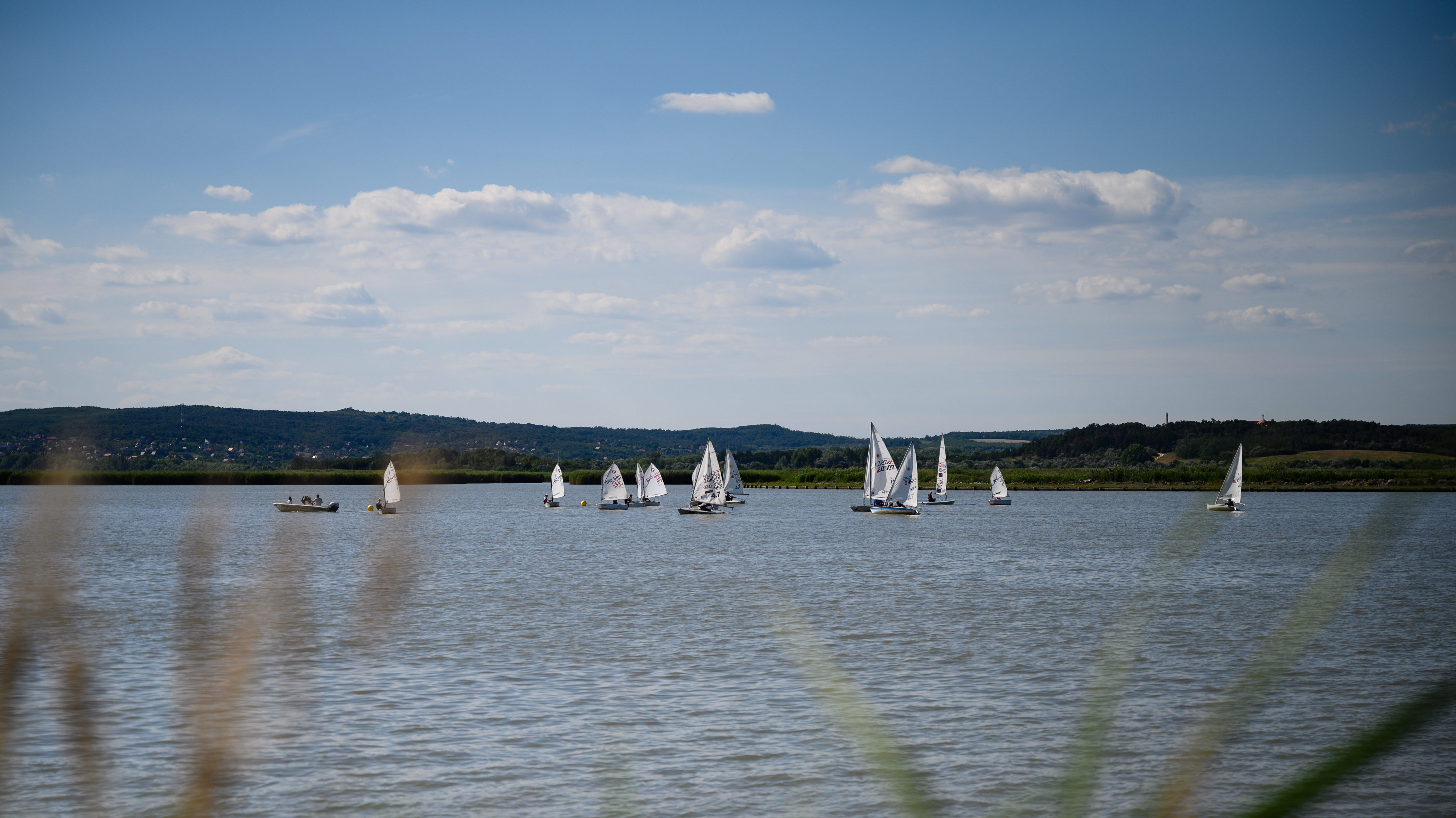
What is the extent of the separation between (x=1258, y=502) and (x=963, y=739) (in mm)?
140180

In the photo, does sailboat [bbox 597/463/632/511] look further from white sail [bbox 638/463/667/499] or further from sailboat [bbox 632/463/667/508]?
white sail [bbox 638/463/667/499]

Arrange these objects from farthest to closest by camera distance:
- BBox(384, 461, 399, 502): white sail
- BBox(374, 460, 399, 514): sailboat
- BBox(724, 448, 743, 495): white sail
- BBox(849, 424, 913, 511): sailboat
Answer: BBox(724, 448, 743, 495): white sail, BBox(384, 461, 399, 502): white sail, BBox(374, 460, 399, 514): sailboat, BBox(849, 424, 913, 511): sailboat

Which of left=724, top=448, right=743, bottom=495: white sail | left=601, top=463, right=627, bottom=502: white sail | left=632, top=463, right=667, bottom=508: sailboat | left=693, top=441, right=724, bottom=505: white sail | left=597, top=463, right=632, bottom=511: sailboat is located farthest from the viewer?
left=601, top=463, right=627, bottom=502: white sail

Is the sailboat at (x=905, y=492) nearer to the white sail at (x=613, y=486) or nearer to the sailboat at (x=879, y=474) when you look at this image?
the sailboat at (x=879, y=474)

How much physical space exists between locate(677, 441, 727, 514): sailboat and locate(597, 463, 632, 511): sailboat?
16.0 metres

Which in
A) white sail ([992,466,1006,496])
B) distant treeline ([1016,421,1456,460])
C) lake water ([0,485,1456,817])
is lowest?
lake water ([0,485,1456,817])

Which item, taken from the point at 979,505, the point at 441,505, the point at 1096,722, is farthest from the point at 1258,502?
the point at 1096,722

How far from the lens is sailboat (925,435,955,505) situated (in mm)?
127750

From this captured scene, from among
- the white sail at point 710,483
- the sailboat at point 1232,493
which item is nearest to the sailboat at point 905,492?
the white sail at point 710,483

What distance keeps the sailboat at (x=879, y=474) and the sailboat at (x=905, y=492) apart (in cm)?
43

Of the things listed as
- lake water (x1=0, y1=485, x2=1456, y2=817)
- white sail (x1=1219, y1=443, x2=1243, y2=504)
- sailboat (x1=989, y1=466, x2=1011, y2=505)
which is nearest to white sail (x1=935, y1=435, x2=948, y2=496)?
sailboat (x1=989, y1=466, x2=1011, y2=505)

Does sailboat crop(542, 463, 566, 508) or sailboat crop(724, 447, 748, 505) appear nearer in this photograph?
sailboat crop(724, 447, 748, 505)

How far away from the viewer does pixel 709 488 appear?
115750 mm

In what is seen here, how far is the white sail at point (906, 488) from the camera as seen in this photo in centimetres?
10312
